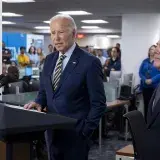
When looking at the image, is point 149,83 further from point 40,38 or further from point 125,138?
point 40,38

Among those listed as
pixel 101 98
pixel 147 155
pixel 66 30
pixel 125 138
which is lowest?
pixel 125 138

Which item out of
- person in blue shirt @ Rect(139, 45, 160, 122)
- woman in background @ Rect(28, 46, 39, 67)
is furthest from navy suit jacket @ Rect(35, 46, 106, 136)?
woman in background @ Rect(28, 46, 39, 67)

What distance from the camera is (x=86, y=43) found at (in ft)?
74.3

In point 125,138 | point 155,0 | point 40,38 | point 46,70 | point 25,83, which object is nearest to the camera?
point 46,70

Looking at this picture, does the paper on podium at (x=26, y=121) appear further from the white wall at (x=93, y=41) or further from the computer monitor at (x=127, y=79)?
the white wall at (x=93, y=41)

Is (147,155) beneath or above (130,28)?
beneath

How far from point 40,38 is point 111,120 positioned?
9346 millimetres

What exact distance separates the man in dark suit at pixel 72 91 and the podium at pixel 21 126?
0.66 meters

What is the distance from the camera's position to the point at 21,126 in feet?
3.88

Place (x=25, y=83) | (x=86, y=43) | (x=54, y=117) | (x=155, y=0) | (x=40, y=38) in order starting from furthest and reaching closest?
(x=86, y=43) → (x=40, y=38) → (x=155, y=0) → (x=25, y=83) → (x=54, y=117)

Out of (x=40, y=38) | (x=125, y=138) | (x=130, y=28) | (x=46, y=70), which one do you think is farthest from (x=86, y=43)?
(x=46, y=70)

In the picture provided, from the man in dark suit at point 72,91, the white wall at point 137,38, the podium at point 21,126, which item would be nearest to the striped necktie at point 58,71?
the man in dark suit at point 72,91

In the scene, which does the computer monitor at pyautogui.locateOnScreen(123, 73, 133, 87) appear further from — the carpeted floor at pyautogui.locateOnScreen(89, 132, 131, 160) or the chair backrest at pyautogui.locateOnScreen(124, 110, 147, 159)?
the chair backrest at pyautogui.locateOnScreen(124, 110, 147, 159)

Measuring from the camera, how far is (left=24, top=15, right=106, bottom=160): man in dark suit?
1.99 m
